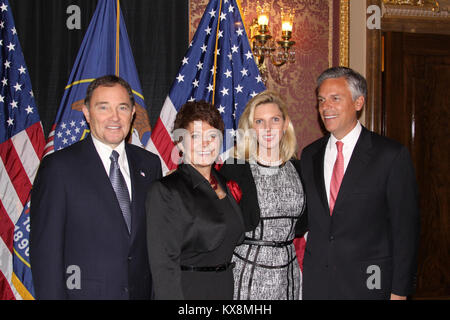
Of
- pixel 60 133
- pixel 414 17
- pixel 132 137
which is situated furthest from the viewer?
pixel 414 17

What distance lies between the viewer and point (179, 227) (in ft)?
6.98

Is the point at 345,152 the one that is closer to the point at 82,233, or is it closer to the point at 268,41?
the point at 82,233

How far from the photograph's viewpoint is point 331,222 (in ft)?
8.15

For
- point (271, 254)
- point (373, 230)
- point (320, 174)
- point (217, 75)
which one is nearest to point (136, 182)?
point (271, 254)

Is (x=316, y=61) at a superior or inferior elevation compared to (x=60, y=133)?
superior

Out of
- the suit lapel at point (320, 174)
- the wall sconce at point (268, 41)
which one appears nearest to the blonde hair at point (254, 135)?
the suit lapel at point (320, 174)

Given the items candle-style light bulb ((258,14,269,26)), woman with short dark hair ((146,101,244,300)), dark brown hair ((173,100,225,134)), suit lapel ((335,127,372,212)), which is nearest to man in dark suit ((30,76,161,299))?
woman with short dark hair ((146,101,244,300))

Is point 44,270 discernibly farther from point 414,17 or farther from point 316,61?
point 414,17

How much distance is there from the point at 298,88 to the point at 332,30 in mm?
733

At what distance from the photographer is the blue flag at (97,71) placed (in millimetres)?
3396

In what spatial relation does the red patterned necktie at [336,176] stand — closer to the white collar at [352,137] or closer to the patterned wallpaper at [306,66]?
the white collar at [352,137]

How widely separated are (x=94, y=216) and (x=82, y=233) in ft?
0.35
